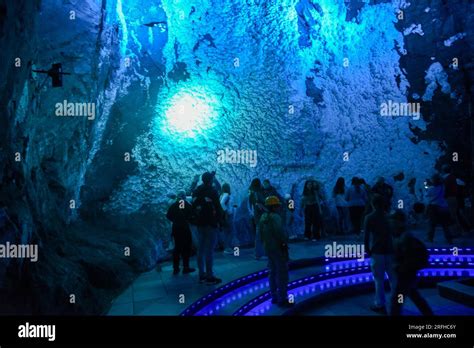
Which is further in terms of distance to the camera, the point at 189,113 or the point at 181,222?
the point at 189,113

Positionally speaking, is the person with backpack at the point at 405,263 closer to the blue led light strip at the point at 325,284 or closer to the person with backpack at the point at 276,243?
the person with backpack at the point at 276,243

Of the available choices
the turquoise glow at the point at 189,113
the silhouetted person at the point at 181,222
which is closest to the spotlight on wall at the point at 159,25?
the turquoise glow at the point at 189,113

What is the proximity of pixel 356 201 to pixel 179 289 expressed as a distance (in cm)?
382

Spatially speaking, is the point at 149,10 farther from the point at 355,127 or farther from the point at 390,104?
the point at 390,104

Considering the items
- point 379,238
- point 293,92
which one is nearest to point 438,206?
point 379,238

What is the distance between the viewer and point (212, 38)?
8445 mm

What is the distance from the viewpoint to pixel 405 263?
134 inches

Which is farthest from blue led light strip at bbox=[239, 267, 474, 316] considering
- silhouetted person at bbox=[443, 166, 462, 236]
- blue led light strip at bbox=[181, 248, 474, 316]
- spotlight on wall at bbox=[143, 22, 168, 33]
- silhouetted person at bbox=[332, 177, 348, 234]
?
spotlight on wall at bbox=[143, 22, 168, 33]

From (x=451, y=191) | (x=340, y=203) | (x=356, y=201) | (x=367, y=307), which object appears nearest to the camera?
(x=367, y=307)

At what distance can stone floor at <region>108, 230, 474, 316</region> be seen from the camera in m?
4.04

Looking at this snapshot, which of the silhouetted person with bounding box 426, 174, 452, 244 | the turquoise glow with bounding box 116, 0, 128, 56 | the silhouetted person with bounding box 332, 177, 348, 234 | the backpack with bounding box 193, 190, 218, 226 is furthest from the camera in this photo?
the turquoise glow with bounding box 116, 0, 128, 56

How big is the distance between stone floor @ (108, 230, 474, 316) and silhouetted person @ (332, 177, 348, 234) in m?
1.29

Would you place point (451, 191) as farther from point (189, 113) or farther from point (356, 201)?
point (189, 113)

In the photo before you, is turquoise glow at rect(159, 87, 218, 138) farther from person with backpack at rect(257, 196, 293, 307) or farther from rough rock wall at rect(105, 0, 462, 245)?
person with backpack at rect(257, 196, 293, 307)
